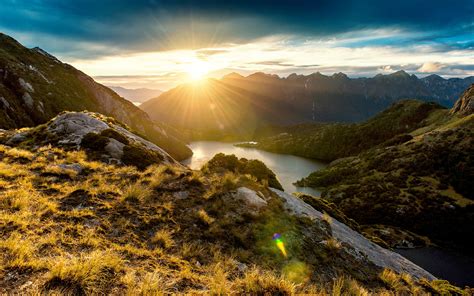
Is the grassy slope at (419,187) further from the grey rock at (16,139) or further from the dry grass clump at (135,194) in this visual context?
the grey rock at (16,139)

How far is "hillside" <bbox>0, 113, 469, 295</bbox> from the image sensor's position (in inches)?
294

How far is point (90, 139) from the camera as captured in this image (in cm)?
2453

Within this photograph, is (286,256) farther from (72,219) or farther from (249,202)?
(72,219)

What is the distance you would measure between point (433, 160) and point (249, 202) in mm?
175387

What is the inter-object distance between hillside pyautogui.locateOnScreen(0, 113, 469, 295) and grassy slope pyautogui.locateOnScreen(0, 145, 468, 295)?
0.14 ft

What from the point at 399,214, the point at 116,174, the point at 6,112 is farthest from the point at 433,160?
the point at 6,112

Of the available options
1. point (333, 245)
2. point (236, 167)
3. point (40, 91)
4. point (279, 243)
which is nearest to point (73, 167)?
point (236, 167)

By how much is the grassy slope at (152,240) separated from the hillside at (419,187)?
405 ft

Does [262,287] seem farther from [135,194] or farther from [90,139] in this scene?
[90,139]

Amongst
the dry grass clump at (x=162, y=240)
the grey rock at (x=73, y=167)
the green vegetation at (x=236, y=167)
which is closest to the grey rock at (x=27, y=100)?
the grey rock at (x=73, y=167)

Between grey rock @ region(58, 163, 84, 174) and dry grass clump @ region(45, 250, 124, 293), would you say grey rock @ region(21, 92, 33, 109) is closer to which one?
grey rock @ region(58, 163, 84, 174)

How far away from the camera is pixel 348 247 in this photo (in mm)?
14945

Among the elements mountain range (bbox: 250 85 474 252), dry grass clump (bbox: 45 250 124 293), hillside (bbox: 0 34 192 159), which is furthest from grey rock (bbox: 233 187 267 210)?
mountain range (bbox: 250 85 474 252)

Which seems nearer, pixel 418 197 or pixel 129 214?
pixel 129 214
